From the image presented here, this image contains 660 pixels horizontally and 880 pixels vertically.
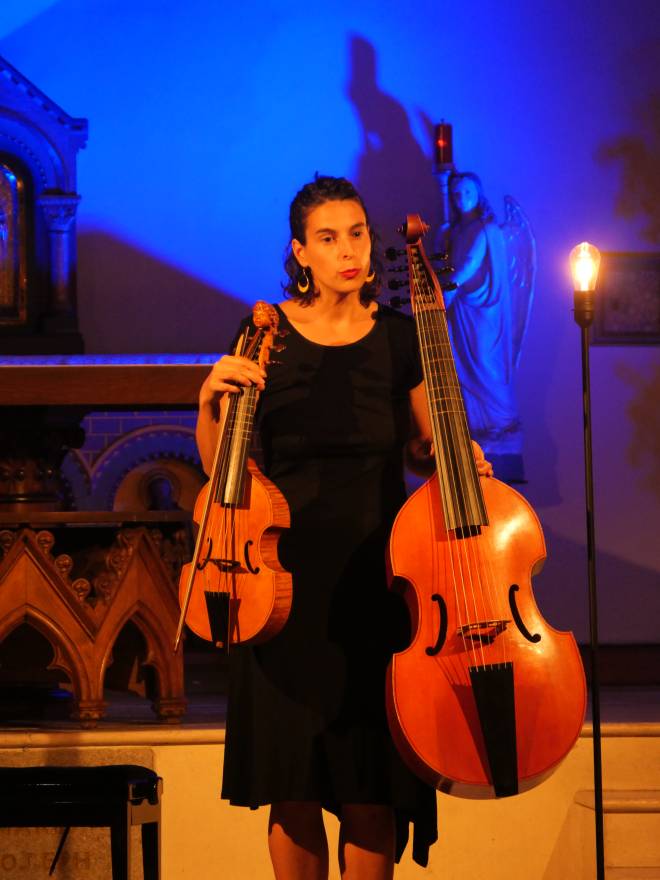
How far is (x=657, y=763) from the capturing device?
321cm

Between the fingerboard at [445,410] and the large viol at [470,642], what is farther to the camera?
the fingerboard at [445,410]

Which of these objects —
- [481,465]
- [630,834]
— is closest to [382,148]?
A: [630,834]

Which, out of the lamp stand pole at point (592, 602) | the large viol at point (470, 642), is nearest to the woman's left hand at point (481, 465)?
the large viol at point (470, 642)

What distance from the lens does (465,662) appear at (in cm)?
187

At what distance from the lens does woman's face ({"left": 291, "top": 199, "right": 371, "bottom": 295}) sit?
2.11 meters

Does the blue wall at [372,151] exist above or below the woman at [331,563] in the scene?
above

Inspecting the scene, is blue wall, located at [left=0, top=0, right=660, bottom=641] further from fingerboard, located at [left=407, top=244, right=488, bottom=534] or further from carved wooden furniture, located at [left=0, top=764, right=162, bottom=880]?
fingerboard, located at [left=407, top=244, right=488, bottom=534]

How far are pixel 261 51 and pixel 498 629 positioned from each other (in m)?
4.89

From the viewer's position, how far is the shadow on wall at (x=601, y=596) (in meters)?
6.23

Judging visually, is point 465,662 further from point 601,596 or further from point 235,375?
point 601,596

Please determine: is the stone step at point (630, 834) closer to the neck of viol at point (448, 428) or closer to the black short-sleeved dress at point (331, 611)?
the black short-sleeved dress at point (331, 611)

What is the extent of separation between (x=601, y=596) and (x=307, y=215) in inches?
177

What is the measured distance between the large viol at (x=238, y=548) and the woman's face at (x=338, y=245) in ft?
0.54

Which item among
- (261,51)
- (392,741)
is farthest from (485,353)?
(392,741)
